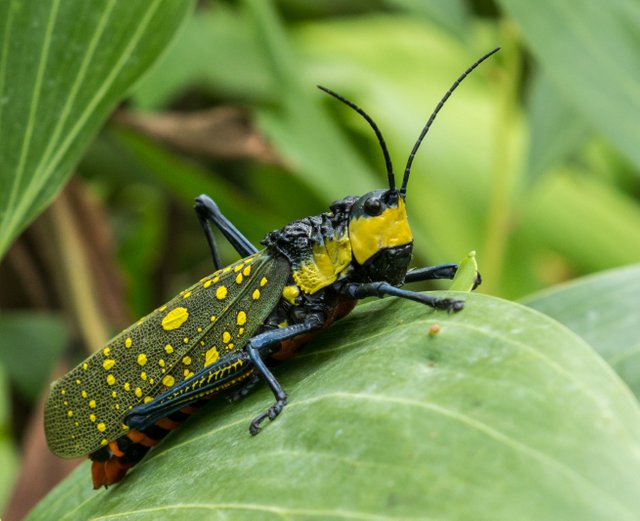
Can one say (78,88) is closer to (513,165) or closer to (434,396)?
(434,396)

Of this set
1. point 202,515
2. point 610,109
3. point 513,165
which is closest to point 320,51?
point 513,165

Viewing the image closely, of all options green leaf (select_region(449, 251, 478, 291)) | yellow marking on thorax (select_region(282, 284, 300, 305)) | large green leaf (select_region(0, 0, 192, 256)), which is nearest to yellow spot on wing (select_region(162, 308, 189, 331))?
yellow marking on thorax (select_region(282, 284, 300, 305))

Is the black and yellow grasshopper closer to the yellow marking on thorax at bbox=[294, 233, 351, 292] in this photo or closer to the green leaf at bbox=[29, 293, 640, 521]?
the yellow marking on thorax at bbox=[294, 233, 351, 292]

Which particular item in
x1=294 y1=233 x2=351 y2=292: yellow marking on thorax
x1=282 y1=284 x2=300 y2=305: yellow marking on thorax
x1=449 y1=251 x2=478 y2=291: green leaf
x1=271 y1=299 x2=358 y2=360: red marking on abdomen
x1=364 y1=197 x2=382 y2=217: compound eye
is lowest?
x1=271 y1=299 x2=358 y2=360: red marking on abdomen

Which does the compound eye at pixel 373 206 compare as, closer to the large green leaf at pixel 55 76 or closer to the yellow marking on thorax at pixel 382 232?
the yellow marking on thorax at pixel 382 232

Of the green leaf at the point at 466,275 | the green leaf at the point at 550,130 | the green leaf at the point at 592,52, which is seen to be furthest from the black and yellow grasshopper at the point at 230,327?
the green leaf at the point at 550,130

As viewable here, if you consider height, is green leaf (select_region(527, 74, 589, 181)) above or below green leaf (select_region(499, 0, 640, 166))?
below

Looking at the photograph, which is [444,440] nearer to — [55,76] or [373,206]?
[373,206]
